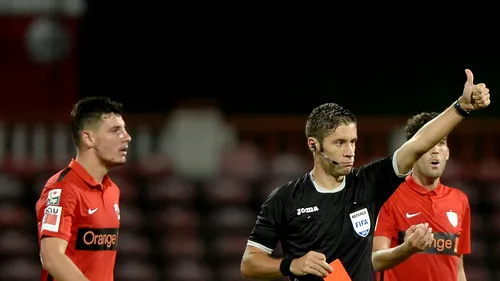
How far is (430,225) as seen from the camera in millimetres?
4945

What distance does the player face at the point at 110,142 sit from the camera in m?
4.82

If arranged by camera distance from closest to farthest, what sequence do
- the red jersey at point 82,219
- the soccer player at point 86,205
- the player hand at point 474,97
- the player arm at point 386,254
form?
the player hand at point 474,97, the player arm at point 386,254, the soccer player at point 86,205, the red jersey at point 82,219

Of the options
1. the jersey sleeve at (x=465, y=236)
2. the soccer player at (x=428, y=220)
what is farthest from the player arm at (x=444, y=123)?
the jersey sleeve at (x=465, y=236)

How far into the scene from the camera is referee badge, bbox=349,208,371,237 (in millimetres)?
4254

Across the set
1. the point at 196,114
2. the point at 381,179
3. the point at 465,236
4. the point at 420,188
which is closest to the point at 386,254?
the point at 381,179

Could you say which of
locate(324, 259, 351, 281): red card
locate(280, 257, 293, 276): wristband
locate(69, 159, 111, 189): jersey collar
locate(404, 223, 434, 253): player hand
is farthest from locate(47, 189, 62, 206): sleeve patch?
locate(404, 223, 434, 253): player hand

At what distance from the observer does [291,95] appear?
12844 millimetres

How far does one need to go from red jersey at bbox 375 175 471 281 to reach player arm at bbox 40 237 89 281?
156 cm

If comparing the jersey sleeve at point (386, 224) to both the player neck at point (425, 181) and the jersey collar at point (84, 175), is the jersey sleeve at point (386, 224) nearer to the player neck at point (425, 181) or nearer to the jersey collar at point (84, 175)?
the player neck at point (425, 181)

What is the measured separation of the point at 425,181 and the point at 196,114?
5.00 m

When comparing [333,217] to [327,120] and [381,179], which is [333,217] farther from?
[327,120]

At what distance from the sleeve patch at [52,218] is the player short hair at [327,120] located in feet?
3.99

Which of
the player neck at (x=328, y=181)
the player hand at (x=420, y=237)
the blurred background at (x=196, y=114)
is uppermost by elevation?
the blurred background at (x=196, y=114)

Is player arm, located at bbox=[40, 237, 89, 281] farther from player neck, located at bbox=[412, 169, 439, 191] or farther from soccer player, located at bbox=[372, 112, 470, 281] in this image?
player neck, located at bbox=[412, 169, 439, 191]
